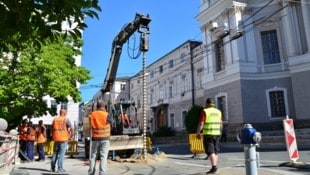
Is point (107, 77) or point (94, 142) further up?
point (107, 77)

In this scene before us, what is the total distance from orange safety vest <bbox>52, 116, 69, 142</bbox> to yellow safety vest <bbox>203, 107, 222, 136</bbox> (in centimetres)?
432

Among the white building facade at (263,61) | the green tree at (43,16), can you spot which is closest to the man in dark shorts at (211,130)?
the green tree at (43,16)

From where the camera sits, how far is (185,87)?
45.8 metres

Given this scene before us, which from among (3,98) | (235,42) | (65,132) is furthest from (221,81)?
(65,132)

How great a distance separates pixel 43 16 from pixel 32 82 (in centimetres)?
1717

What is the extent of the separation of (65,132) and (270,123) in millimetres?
24077

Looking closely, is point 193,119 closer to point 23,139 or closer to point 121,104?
point 121,104

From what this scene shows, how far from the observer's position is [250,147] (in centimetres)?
496

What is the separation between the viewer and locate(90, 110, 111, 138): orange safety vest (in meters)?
8.58

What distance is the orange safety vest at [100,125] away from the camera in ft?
28.1

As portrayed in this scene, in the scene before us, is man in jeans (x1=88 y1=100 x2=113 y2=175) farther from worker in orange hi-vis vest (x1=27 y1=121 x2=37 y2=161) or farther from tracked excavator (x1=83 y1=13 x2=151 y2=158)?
worker in orange hi-vis vest (x1=27 y1=121 x2=37 y2=161)

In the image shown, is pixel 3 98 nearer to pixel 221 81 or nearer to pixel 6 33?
pixel 6 33

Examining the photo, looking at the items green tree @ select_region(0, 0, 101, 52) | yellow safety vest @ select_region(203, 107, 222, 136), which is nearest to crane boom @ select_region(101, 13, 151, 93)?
yellow safety vest @ select_region(203, 107, 222, 136)

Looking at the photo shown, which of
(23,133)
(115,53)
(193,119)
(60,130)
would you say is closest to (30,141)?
(23,133)
